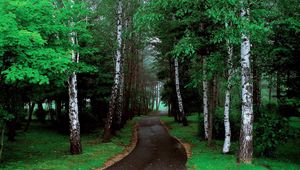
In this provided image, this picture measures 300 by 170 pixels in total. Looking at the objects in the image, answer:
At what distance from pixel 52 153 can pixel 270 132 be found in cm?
1257

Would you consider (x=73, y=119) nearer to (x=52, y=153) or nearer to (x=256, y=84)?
(x=52, y=153)

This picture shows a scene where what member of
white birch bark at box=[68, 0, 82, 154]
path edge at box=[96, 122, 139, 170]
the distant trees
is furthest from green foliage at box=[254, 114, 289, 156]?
white birch bark at box=[68, 0, 82, 154]

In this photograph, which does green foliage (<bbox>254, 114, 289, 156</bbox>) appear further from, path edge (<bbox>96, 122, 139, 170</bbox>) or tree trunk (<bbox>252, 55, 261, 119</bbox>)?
path edge (<bbox>96, 122, 139, 170</bbox>)

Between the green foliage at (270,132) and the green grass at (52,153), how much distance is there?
8475mm

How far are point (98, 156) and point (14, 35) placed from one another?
9.05 meters

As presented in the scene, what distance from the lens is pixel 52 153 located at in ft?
66.5

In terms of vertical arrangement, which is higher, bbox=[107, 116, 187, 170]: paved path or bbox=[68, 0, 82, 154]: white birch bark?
bbox=[68, 0, 82, 154]: white birch bark

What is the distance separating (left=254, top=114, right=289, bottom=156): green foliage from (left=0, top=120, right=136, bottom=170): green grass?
8.48 m

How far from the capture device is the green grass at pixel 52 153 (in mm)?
16438

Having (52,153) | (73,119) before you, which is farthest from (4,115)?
(52,153)

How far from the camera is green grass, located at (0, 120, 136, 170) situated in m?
16.4

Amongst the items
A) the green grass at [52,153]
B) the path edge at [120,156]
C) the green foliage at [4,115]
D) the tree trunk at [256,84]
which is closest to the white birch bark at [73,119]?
the green grass at [52,153]

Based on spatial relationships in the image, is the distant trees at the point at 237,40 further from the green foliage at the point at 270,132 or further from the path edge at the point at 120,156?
the path edge at the point at 120,156

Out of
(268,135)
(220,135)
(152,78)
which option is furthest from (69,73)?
(152,78)
